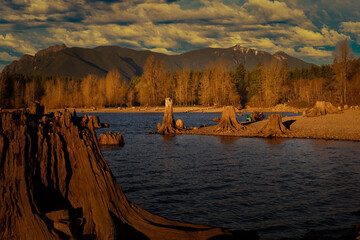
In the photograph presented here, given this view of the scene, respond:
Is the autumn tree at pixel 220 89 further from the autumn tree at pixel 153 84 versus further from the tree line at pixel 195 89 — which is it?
the autumn tree at pixel 153 84

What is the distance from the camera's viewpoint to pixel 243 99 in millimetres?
156625

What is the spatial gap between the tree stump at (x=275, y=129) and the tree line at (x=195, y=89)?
8831 cm

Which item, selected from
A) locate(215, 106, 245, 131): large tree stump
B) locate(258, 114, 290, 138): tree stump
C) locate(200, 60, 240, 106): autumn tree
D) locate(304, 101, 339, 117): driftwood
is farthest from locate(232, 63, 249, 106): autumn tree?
locate(258, 114, 290, 138): tree stump

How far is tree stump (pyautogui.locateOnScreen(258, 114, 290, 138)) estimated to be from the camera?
140 ft

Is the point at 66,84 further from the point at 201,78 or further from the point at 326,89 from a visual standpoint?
the point at 326,89

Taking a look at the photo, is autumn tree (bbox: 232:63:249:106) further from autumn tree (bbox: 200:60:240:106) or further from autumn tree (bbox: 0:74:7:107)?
autumn tree (bbox: 0:74:7:107)

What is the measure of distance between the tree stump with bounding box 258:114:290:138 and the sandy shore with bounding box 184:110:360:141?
3.13ft

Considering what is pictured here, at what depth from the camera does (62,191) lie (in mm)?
9086

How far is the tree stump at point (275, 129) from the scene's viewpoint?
42.6m

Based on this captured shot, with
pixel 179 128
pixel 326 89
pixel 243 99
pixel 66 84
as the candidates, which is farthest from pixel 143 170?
pixel 66 84

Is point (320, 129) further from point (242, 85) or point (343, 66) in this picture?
point (242, 85)

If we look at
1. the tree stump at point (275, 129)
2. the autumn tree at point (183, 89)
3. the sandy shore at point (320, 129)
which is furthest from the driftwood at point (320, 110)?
the autumn tree at point (183, 89)

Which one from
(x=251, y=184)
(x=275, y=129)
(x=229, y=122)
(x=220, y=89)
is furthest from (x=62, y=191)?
(x=220, y=89)

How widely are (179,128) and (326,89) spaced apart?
101288 millimetres
